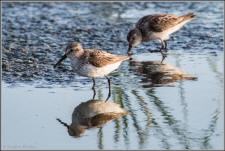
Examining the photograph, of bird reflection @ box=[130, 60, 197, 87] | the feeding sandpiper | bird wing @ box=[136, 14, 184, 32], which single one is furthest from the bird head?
bird reflection @ box=[130, 60, 197, 87]

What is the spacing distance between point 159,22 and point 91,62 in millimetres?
4078

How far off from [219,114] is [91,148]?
2.22m

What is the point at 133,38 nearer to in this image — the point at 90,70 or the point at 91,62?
the point at 91,62

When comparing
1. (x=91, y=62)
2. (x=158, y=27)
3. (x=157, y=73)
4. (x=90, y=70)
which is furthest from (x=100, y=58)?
(x=158, y=27)

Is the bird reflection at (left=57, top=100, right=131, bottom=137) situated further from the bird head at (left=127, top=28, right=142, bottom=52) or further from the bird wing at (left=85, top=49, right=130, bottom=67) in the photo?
the bird head at (left=127, top=28, right=142, bottom=52)

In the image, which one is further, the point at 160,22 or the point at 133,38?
the point at 160,22

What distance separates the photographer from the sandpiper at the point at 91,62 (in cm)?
865

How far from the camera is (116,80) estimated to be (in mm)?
9305

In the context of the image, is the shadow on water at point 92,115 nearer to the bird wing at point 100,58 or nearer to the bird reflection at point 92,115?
the bird reflection at point 92,115

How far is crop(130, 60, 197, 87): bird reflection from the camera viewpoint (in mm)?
9156

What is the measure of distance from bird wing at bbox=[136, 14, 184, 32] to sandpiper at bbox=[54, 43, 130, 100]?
3.53 m

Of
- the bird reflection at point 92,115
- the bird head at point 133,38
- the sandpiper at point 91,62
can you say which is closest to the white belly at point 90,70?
the sandpiper at point 91,62

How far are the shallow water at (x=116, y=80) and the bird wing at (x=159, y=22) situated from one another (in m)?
0.46

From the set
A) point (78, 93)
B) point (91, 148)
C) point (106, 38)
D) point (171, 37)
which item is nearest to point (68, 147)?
point (91, 148)
